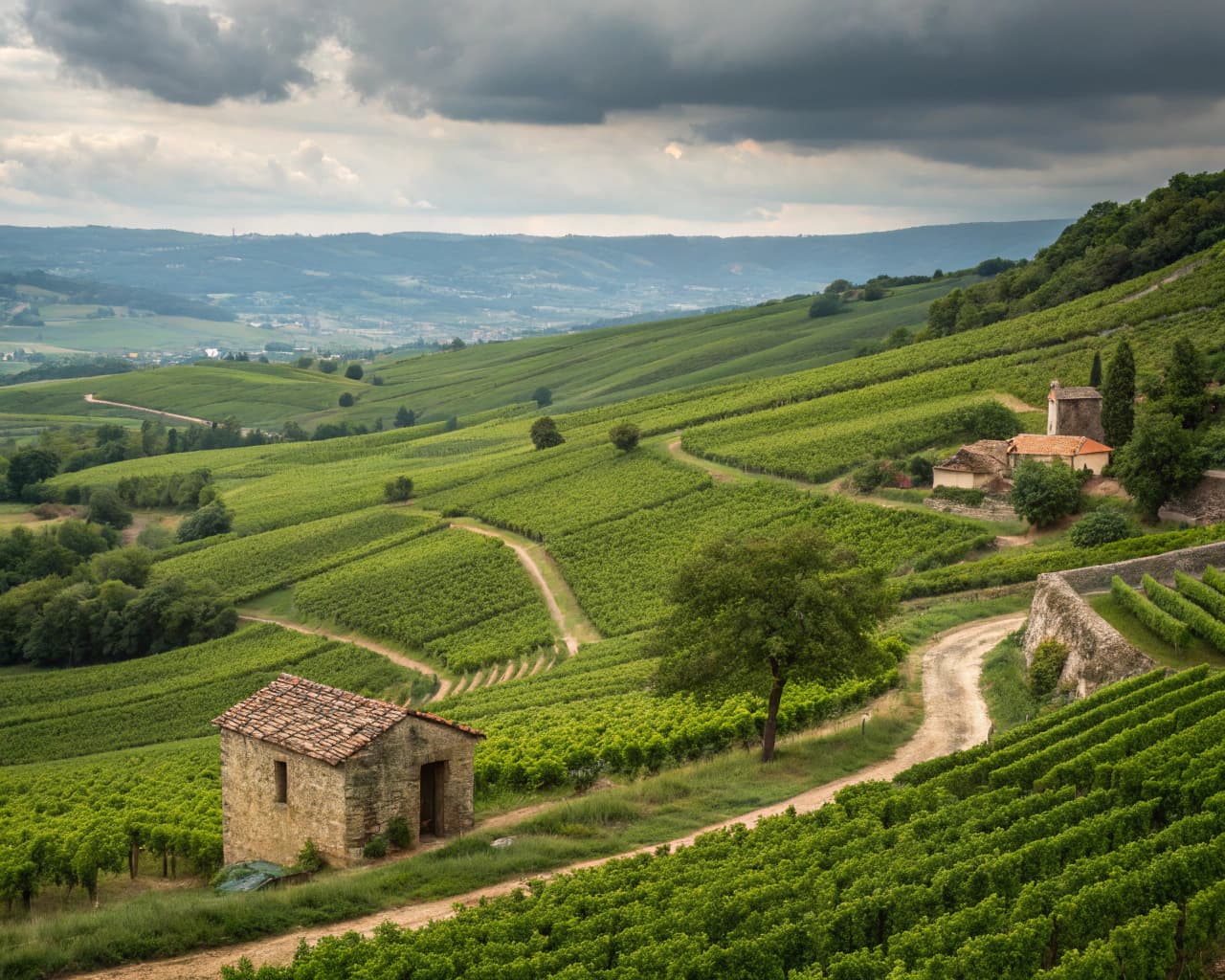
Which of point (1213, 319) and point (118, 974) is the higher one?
point (1213, 319)

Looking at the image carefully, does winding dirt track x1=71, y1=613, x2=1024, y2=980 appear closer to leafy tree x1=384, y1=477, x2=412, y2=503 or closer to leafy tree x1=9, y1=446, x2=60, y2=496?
leafy tree x1=384, y1=477, x2=412, y2=503

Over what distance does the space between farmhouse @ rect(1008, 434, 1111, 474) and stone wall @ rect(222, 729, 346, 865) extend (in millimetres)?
44412

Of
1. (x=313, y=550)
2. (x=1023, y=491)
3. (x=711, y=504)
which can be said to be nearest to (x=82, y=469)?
(x=313, y=550)

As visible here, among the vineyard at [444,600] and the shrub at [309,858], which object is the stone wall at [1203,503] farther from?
the shrub at [309,858]

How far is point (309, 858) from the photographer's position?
2441cm

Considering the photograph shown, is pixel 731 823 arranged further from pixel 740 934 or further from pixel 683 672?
pixel 740 934

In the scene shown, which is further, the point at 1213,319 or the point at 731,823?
the point at 1213,319

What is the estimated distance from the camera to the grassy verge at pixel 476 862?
62.8 ft

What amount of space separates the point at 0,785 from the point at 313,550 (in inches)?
1680

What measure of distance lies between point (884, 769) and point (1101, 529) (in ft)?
79.6

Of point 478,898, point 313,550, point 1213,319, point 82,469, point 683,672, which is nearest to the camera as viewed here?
point 478,898

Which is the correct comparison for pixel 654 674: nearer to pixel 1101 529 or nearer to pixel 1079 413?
pixel 1101 529

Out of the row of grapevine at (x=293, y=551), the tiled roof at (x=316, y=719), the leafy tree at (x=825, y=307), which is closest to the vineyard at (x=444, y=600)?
the row of grapevine at (x=293, y=551)

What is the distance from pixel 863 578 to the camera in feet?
109
